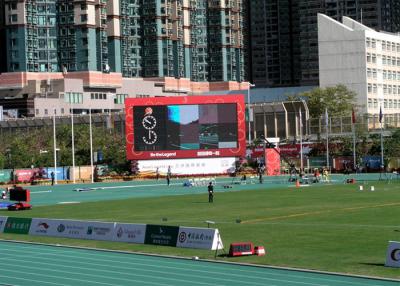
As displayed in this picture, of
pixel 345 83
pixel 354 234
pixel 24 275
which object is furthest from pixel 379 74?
pixel 24 275

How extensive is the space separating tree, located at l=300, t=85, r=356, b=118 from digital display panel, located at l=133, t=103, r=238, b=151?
3645 centimetres

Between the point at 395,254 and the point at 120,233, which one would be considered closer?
the point at 395,254

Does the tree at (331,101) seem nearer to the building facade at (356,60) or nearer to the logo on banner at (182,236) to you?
the building facade at (356,60)

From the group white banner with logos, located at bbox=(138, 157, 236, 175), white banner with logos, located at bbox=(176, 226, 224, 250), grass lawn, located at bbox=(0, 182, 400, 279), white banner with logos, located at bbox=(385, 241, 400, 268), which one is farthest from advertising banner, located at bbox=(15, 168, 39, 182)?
white banner with logos, located at bbox=(385, 241, 400, 268)

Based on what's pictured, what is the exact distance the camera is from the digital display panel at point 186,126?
11938 centimetres

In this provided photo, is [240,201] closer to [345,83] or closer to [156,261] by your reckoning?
[156,261]

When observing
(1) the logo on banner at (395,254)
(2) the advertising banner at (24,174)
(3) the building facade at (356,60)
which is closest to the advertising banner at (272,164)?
(2) the advertising banner at (24,174)

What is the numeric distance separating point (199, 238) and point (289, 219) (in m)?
13.0

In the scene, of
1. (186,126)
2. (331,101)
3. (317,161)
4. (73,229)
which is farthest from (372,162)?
(73,229)

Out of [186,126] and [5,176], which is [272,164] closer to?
[186,126]

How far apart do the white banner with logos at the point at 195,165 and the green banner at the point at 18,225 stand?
73088mm

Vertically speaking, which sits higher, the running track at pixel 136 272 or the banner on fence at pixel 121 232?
the banner on fence at pixel 121 232

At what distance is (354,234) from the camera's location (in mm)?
40344

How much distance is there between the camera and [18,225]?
47.3 metres
